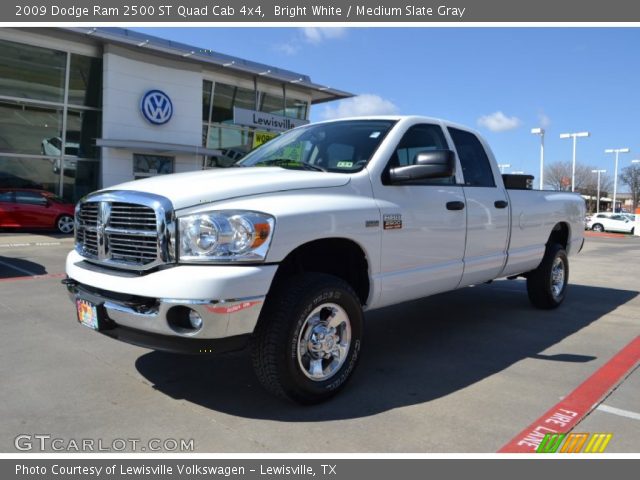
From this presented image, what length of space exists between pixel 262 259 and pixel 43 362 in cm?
244

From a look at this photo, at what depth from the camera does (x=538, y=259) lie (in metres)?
6.23

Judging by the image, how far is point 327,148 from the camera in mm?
4430

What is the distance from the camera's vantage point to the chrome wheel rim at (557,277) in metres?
6.64

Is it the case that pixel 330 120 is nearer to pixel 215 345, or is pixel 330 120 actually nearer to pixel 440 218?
pixel 440 218

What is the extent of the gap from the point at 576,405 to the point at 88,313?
3.24 metres

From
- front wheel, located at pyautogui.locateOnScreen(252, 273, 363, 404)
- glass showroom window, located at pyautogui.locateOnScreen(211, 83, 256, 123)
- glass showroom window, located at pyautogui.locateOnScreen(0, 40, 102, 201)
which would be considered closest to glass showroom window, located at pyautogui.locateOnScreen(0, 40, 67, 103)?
glass showroom window, located at pyautogui.locateOnScreen(0, 40, 102, 201)

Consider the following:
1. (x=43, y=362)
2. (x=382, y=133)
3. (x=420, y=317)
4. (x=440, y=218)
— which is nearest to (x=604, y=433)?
(x=440, y=218)

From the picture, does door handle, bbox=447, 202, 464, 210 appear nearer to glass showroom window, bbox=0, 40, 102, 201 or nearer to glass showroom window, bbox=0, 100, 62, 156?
glass showroom window, bbox=0, 40, 102, 201

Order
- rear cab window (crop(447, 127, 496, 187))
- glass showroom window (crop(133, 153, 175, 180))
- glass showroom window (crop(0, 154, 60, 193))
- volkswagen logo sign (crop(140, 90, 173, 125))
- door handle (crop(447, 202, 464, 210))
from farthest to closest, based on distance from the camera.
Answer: glass showroom window (crop(133, 153, 175, 180)) → volkswagen logo sign (crop(140, 90, 173, 125)) → glass showroom window (crop(0, 154, 60, 193)) → rear cab window (crop(447, 127, 496, 187)) → door handle (crop(447, 202, 464, 210))

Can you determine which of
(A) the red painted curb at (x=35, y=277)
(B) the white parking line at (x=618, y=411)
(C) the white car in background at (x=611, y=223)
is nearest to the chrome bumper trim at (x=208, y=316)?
(B) the white parking line at (x=618, y=411)

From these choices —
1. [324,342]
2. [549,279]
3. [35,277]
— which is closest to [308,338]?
[324,342]

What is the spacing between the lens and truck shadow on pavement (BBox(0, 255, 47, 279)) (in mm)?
8971

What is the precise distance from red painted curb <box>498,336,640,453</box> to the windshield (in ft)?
6.78

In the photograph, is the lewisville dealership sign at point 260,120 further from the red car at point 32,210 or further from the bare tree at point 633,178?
the bare tree at point 633,178
